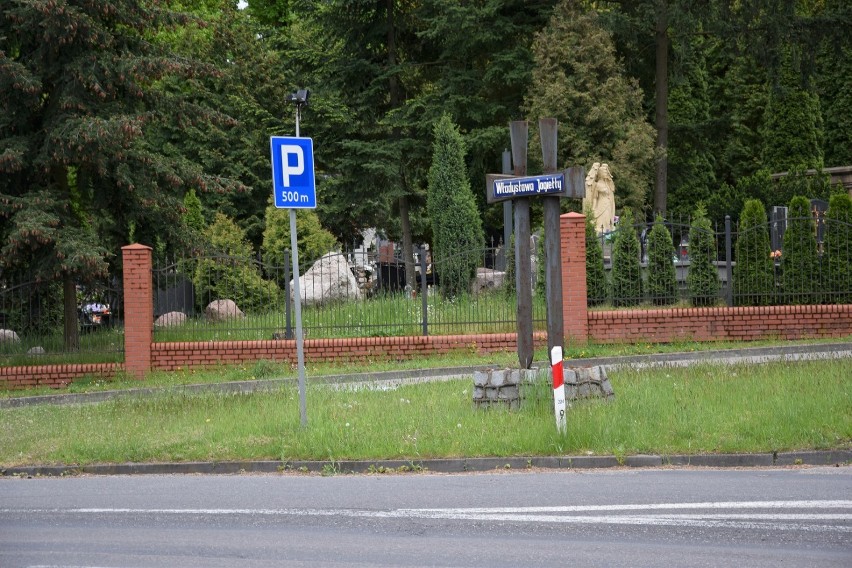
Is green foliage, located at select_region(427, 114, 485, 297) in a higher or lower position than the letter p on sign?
higher

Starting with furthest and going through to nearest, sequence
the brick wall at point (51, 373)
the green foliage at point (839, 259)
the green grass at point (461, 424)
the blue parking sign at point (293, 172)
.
A: the green foliage at point (839, 259) → the brick wall at point (51, 373) → the blue parking sign at point (293, 172) → the green grass at point (461, 424)

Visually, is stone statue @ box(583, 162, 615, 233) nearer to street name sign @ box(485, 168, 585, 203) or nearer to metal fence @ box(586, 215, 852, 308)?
metal fence @ box(586, 215, 852, 308)

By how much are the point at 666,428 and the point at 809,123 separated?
36537mm

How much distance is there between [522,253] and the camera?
1319 cm

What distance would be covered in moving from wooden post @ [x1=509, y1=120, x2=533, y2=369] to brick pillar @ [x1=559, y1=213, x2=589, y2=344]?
6.26 meters

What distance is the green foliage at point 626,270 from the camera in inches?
809

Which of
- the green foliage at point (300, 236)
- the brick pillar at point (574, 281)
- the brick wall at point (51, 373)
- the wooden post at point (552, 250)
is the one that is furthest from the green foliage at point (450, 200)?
the wooden post at point (552, 250)

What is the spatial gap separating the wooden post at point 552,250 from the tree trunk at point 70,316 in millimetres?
10779

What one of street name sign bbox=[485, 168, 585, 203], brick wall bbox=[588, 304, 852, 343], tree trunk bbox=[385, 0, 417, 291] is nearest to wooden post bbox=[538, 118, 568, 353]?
street name sign bbox=[485, 168, 585, 203]

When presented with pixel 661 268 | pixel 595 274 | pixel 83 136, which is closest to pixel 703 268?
pixel 661 268

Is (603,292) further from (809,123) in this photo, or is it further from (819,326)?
(809,123)

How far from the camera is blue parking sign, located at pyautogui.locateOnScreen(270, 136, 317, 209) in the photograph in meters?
11.6

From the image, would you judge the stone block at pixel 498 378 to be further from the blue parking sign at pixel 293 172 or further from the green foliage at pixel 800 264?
the green foliage at pixel 800 264

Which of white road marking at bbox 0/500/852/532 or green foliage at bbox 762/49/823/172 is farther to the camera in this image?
green foliage at bbox 762/49/823/172
